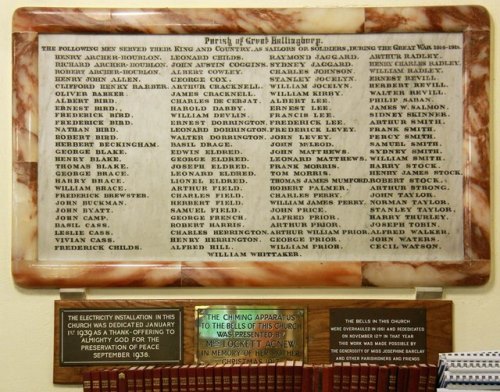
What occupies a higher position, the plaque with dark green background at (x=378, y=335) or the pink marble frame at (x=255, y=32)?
the pink marble frame at (x=255, y=32)

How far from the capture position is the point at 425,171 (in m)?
1.79

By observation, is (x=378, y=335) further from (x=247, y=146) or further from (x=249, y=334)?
(x=247, y=146)

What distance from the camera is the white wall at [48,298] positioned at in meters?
1.79

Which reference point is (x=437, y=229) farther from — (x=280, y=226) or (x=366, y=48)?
(x=366, y=48)

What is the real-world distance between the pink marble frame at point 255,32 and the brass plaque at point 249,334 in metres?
0.09

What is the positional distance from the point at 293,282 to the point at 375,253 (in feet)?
0.95

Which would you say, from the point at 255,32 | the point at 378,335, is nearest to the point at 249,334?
the point at 378,335

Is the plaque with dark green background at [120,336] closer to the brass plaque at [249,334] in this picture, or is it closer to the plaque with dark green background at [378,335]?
the brass plaque at [249,334]

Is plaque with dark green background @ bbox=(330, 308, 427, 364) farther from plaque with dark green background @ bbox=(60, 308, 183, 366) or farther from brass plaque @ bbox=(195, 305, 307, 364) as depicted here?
plaque with dark green background @ bbox=(60, 308, 183, 366)

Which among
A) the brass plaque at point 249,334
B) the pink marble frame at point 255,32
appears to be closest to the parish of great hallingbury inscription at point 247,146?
the pink marble frame at point 255,32

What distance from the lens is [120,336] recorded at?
5.83 feet

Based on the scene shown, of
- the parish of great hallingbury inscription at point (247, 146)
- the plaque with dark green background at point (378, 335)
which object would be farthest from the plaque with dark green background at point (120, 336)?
the plaque with dark green background at point (378, 335)

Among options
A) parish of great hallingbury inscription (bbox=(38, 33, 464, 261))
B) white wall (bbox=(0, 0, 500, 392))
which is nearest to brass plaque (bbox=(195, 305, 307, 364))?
white wall (bbox=(0, 0, 500, 392))

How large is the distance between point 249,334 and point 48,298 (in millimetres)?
686
